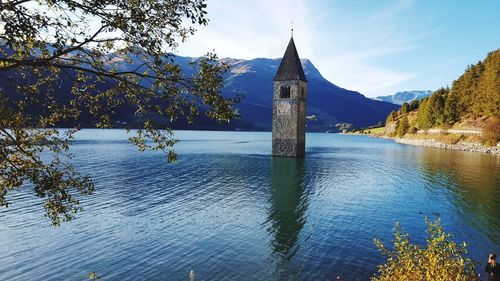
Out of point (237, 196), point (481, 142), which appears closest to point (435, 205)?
point (237, 196)

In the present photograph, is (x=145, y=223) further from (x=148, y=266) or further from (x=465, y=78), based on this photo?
(x=465, y=78)

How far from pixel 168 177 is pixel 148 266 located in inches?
1286

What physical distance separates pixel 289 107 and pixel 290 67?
9090mm

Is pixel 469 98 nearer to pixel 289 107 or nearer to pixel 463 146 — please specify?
pixel 463 146

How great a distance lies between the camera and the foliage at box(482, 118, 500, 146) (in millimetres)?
92331

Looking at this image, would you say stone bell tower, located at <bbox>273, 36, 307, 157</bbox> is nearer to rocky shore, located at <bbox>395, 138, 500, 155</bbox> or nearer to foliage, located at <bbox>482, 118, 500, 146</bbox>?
rocky shore, located at <bbox>395, 138, 500, 155</bbox>

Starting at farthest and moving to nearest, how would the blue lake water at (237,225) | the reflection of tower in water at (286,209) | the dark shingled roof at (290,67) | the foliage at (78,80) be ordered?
the dark shingled roof at (290,67) < the reflection of tower in water at (286,209) < the blue lake water at (237,225) < the foliage at (78,80)

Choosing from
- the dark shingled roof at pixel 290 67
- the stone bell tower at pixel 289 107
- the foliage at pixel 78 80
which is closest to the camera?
the foliage at pixel 78 80

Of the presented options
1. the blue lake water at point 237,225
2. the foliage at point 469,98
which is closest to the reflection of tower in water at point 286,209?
the blue lake water at point 237,225

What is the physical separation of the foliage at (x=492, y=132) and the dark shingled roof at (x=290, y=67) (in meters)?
55.0

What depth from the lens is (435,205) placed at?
37500mm

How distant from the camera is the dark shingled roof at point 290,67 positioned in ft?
253

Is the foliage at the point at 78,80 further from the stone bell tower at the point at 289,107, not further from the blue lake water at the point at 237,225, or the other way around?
the stone bell tower at the point at 289,107

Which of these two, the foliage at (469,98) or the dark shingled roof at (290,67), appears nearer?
the dark shingled roof at (290,67)
